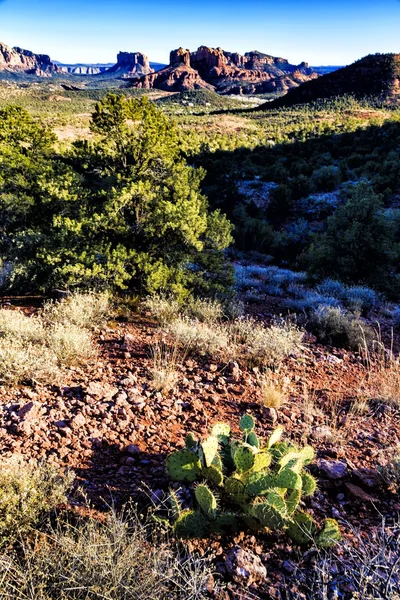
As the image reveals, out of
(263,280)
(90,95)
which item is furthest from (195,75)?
(263,280)

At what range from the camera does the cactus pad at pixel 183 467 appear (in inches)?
93.9

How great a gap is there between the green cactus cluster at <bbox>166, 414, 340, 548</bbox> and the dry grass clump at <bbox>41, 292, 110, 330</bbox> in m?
2.77

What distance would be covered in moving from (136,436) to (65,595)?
4.37ft

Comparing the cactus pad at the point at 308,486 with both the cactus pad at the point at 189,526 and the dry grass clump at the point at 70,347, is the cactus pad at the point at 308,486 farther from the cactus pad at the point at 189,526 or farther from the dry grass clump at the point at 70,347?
the dry grass clump at the point at 70,347

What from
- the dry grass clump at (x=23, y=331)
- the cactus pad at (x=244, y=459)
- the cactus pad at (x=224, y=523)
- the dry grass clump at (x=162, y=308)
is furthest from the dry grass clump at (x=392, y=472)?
the dry grass clump at (x=23, y=331)

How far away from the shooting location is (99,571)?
5.73 feet

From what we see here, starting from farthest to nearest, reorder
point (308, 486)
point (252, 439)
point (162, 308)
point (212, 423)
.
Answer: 1. point (162, 308)
2. point (212, 423)
3. point (252, 439)
4. point (308, 486)

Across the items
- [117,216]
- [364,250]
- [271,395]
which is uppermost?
[117,216]

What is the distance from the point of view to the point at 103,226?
5.91 m

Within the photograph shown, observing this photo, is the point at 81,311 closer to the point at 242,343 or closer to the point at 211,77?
the point at 242,343

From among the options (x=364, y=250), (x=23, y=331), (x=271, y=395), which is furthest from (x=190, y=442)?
(x=364, y=250)

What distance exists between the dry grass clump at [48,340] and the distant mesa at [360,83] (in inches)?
2652

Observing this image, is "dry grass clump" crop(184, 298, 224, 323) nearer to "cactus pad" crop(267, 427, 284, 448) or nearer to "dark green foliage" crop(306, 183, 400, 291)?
"cactus pad" crop(267, 427, 284, 448)

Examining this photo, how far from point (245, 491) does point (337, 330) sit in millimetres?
3902
